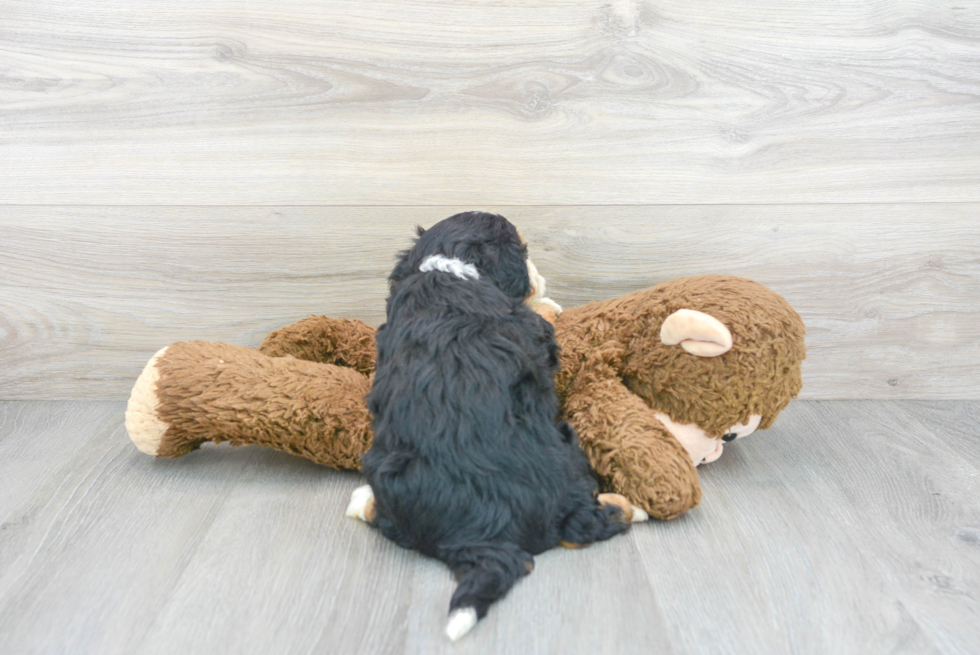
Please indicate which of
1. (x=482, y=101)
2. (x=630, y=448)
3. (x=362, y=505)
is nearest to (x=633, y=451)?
(x=630, y=448)

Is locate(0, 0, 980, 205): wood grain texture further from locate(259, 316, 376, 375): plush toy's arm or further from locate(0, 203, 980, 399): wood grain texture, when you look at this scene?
locate(259, 316, 376, 375): plush toy's arm

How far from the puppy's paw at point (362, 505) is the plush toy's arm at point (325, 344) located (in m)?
0.27

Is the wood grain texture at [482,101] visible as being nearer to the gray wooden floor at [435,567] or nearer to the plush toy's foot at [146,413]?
the plush toy's foot at [146,413]

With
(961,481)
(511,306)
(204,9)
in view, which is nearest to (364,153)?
(204,9)

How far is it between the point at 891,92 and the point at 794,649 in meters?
0.94

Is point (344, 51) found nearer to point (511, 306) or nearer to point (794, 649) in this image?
point (511, 306)

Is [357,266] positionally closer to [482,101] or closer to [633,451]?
[482,101]

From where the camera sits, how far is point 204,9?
1165mm

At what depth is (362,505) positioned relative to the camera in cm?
91

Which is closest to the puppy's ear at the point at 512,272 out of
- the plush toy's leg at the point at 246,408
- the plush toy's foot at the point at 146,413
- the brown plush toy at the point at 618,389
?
the brown plush toy at the point at 618,389

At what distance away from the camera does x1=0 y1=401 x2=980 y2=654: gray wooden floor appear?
0.71 meters

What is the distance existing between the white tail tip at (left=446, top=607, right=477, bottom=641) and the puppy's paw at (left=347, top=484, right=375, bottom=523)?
0.21m

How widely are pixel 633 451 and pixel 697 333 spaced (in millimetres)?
171

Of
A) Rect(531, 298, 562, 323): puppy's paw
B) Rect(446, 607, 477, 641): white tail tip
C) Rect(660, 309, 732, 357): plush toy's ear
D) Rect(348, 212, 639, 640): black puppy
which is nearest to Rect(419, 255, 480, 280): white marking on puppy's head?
Rect(348, 212, 639, 640): black puppy
